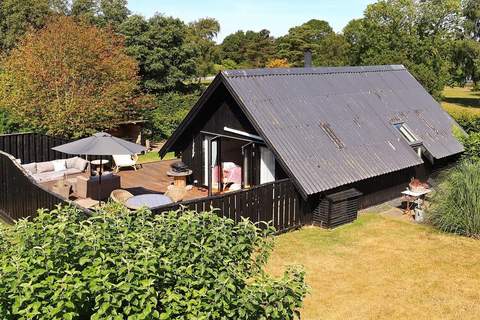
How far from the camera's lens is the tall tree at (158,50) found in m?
39.8

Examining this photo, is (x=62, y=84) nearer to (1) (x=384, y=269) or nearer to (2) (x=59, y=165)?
(2) (x=59, y=165)

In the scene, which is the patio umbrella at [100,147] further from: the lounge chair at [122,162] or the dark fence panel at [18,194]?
the lounge chair at [122,162]

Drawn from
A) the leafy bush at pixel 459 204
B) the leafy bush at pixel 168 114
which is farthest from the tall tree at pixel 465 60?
the leafy bush at pixel 459 204

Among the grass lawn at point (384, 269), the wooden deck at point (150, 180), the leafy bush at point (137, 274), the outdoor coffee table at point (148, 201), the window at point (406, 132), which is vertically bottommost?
the grass lawn at point (384, 269)

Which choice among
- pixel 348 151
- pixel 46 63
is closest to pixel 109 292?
pixel 348 151

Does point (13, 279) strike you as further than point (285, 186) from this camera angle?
No

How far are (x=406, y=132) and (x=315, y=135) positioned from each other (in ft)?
16.3

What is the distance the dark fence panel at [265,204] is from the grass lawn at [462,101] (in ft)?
152

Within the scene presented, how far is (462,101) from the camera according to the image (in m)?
65.3

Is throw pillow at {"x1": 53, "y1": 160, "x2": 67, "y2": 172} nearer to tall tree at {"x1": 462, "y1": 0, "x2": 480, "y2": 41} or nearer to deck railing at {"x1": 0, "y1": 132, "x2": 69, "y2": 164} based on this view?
deck railing at {"x1": 0, "y1": 132, "x2": 69, "y2": 164}

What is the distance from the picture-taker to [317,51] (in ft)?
242

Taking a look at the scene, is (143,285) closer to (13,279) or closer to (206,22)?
(13,279)

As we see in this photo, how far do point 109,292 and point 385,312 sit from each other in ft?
22.0

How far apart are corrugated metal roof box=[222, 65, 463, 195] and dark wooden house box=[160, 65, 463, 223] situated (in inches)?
1.6
